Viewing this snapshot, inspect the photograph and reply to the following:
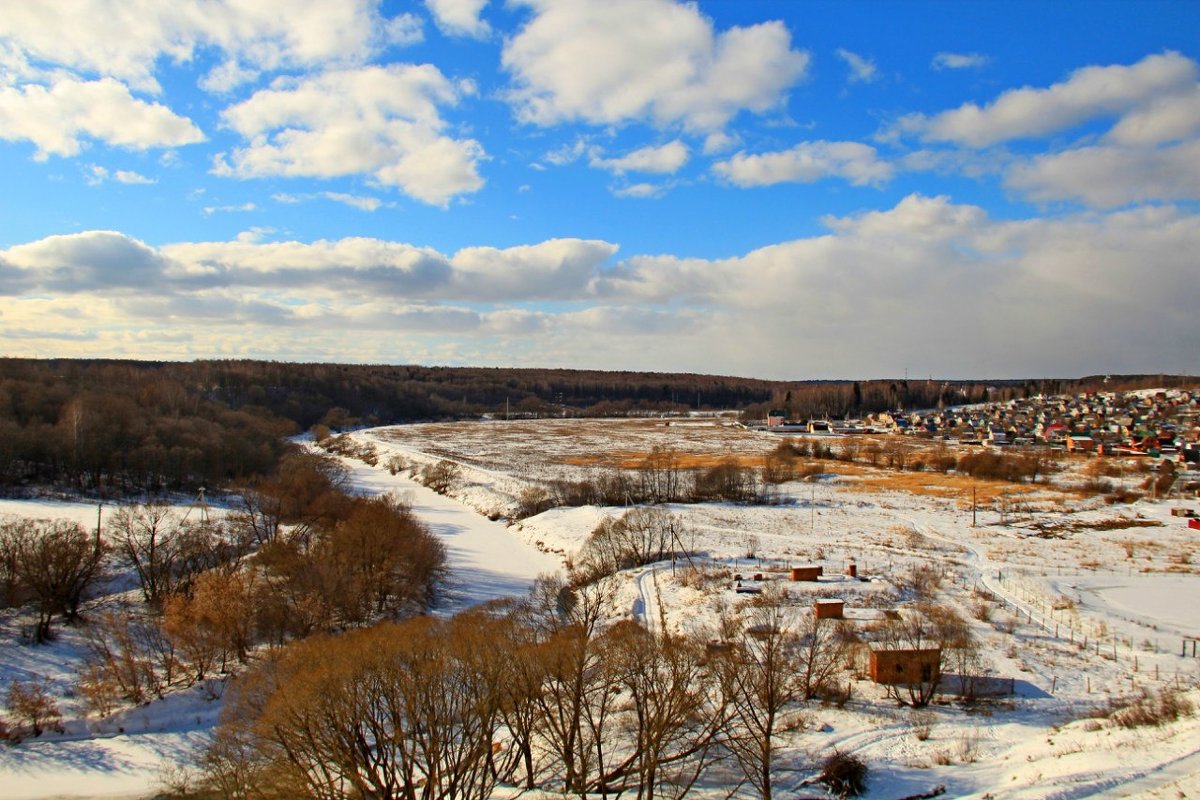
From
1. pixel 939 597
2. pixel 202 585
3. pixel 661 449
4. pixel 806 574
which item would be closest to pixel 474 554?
pixel 202 585

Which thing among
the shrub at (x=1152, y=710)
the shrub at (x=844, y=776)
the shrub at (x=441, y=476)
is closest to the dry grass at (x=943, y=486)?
the shrub at (x=441, y=476)

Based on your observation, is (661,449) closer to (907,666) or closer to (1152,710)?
(907,666)

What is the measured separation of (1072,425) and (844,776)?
Answer: 451 ft

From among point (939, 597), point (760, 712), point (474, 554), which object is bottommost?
point (474, 554)

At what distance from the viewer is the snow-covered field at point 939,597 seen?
1841 centimetres

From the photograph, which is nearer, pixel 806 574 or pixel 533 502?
pixel 806 574

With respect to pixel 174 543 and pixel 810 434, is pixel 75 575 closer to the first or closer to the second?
pixel 174 543

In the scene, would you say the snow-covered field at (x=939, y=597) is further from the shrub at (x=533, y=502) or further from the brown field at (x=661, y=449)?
the brown field at (x=661, y=449)

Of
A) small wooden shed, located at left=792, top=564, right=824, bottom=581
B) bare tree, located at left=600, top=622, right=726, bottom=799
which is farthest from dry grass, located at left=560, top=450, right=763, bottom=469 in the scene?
bare tree, located at left=600, top=622, right=726, bottom=799

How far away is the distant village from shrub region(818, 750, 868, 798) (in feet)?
299

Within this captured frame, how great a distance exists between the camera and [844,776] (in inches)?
716

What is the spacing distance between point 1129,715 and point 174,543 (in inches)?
1573

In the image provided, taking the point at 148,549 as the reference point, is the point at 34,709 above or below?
below

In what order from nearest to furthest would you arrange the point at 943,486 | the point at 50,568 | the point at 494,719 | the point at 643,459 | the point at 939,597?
the point at 494,719
the point at 939,597
the point at 50,568
the point at 943,486
the point at 643,459
